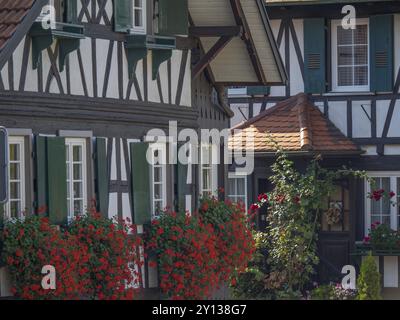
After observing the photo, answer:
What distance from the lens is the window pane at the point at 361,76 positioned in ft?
101

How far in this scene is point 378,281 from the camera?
27.8m

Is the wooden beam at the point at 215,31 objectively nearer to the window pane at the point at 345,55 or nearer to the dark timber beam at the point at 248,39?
the dark timber beam at the point at 248,39

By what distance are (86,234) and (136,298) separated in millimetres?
1803

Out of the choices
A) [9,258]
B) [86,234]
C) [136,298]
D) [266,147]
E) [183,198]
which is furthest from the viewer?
[266,147]

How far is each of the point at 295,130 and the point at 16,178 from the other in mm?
12326

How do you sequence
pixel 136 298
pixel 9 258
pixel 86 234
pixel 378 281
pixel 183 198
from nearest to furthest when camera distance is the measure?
1. pixel 9 258
2. pixel 86 234
3. pixel 136 298
4. pixel 183 198
5. pixel 378 281

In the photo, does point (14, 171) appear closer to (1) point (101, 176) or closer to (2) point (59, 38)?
(2) point (59, 38)

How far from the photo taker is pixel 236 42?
2470 cm

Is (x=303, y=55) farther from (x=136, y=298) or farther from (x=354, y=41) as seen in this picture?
(x=136, y=298)

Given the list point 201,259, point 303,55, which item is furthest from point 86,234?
point 303,55

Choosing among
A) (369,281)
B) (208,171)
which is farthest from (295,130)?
(208,171)

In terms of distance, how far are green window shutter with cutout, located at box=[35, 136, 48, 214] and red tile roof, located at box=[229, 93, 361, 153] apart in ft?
35.5

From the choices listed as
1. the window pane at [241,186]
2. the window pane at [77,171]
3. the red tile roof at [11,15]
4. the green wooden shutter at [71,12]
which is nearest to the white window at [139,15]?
the green wooden shutter at [71,12]

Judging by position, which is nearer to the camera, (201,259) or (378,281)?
(201,259)
